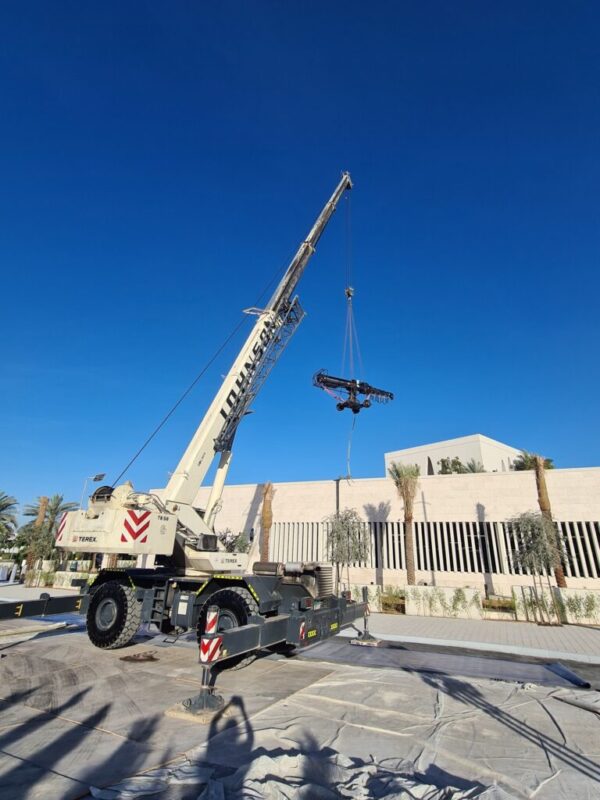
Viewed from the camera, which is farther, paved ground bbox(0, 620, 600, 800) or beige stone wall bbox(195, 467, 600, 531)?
beige stone wall bbox(195, 467, 600, 531)

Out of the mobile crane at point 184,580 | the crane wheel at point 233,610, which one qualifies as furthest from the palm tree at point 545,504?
the crane wheel at point 233,610

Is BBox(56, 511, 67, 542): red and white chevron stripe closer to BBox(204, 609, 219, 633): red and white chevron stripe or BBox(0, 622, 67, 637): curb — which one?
BBox(0, 622, 67, 637): curb

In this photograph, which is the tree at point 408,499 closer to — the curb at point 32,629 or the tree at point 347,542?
the tree at point 347,542

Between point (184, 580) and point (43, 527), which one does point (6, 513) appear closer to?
point (43, 527)

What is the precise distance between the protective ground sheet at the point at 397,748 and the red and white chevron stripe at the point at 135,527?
4266 millimetres

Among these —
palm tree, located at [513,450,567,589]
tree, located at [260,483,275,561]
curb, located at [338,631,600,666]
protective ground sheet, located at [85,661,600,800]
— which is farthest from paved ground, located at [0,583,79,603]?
palm tree, located at [513,450,567,589]

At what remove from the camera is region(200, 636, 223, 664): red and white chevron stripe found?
21.3 feet

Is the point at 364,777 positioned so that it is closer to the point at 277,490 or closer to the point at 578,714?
the point at 578,714

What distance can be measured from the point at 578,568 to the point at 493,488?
6230 millimetres

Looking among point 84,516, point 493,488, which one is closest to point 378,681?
point 84,516

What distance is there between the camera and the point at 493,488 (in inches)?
1117

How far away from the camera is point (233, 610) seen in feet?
29.5

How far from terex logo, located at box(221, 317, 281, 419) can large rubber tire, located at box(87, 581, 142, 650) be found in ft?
17.4

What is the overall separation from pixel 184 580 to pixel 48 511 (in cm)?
2850
